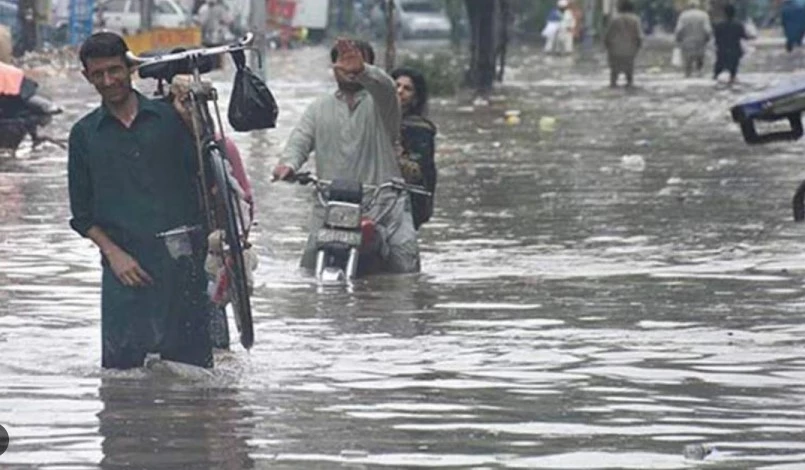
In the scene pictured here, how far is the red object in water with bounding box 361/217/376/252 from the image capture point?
50.9 feet

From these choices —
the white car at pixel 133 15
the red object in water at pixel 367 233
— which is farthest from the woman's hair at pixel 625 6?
the red object in water at pixel 367 233

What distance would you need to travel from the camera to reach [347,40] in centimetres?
1426

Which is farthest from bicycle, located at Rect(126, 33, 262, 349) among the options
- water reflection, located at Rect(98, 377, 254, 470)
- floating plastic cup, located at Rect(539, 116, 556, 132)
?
floating plastic cup, located at Rect(539, 116, 556, 132)

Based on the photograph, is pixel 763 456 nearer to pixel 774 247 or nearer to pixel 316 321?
pixel 316 321

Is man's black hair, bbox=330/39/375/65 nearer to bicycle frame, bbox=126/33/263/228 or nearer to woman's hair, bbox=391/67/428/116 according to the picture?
woman's hair, bbox=391/67/428/116

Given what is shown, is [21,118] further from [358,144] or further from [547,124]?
[358,144]

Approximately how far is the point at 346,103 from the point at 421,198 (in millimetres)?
936

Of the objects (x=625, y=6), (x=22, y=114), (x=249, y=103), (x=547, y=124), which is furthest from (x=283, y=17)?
(x=249, y=103)

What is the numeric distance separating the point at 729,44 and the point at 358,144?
103 ft

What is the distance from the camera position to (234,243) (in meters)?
11.4

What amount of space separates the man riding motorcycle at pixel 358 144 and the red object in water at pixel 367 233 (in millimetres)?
46

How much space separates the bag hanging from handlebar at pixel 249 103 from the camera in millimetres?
11648

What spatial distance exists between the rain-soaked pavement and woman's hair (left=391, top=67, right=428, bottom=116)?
0.96 metres

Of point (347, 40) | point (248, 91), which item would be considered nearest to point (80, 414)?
point (248, 91)
